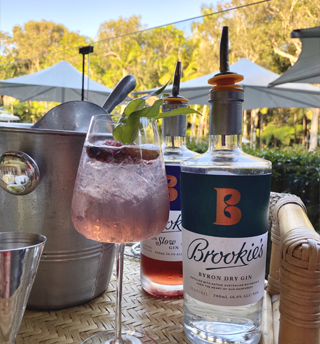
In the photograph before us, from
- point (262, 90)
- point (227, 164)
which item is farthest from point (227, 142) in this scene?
point (262, 90)

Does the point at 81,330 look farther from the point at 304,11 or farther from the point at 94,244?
the point at 304,11

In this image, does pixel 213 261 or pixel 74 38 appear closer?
pixel 213 261

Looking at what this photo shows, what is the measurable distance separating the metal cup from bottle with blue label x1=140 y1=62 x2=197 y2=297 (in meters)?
0.29

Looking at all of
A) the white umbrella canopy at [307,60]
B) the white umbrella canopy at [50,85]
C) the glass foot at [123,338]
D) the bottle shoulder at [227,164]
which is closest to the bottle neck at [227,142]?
the bottle shoulder at [227,164]

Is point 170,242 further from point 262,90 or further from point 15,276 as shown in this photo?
point 262,90

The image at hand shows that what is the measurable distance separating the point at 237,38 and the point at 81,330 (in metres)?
14.4

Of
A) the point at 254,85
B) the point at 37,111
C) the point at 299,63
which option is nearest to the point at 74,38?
the point at 37,111

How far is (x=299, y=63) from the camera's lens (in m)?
3.42

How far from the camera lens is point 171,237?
665 mm

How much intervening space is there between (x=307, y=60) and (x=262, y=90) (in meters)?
1.40

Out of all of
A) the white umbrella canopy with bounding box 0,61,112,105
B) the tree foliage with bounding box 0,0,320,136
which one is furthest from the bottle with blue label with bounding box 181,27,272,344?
the tree foliage with bounding box 0,0,320,136

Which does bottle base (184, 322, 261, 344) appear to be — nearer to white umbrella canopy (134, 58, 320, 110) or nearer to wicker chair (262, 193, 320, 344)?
wicker chair (262, 193, 320, 344)

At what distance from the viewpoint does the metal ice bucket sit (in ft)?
1.89

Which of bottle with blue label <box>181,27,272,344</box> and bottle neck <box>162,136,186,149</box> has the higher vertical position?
bottle neck <box>162,136,186,149</box>
